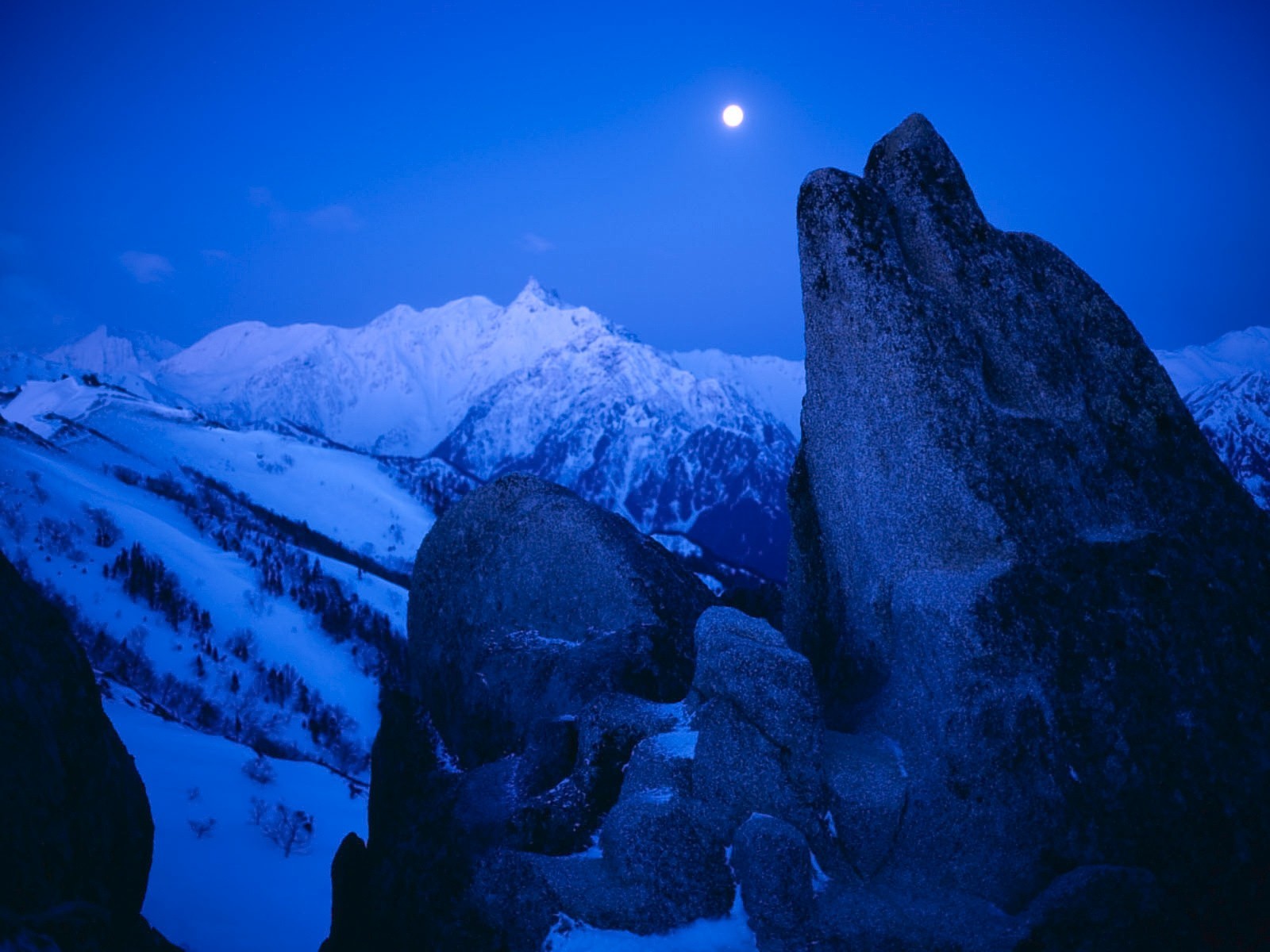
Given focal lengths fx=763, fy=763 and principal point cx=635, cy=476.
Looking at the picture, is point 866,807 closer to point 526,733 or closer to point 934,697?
point 934,697

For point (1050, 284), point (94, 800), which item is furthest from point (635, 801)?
point (1050, 284)

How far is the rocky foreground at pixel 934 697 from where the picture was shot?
8.66m

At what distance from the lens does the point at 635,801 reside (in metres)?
9.34

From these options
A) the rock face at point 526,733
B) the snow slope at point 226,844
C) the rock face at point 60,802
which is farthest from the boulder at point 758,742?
the snow slope at point 226,844

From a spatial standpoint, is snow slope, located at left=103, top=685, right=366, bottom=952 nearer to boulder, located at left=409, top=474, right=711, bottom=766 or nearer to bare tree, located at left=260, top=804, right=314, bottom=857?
bare tree, located at left=260, top=804, right=314, bottom=857

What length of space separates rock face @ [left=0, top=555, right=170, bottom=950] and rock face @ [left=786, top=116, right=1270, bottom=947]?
9.04 metres

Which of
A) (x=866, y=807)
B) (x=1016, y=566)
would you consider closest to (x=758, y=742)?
(x=866, y=807)

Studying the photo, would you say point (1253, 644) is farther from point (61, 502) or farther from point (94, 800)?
point (61, 502)

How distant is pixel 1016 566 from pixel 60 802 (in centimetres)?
1190

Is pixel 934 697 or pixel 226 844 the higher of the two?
pixel 934 697

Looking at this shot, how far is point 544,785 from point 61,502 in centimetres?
12431

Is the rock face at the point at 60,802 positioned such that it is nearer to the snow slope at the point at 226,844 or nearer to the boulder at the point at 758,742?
the snow slope at the point at 226,844

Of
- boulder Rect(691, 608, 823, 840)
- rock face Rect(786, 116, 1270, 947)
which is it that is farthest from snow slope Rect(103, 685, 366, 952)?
rock face Rect(786, 116, 1270, 947)

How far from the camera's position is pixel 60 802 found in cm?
911
